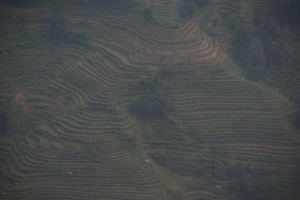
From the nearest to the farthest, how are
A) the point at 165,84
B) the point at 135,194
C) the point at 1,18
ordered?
the point at 135,194 < the point at 165,84 < the point at 1,18

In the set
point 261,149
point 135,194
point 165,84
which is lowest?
point 135,194

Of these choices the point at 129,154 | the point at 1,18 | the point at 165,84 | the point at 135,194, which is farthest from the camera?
the point at 1,18

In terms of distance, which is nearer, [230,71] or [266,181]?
[266,181]

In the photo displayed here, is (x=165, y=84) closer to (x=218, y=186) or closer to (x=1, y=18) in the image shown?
(x=218, y=186)

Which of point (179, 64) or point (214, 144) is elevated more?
point (179, 64)

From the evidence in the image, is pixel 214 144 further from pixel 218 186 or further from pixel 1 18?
pixel 1 18

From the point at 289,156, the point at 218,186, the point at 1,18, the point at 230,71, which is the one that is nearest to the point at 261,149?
the point at 289,156

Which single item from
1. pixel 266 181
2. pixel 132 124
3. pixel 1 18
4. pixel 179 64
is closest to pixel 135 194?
pixel 132 124
